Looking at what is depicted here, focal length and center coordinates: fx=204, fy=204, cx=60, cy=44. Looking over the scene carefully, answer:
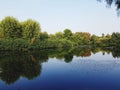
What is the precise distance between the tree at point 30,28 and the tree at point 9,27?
292cm

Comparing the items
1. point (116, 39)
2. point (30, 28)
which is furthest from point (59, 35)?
point (30, 28)

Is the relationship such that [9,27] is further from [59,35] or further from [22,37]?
[59,35]

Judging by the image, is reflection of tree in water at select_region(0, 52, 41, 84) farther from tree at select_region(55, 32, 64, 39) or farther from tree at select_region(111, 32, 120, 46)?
tree at select_region(55, 32, 64, 39)

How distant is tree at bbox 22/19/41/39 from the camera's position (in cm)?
6844

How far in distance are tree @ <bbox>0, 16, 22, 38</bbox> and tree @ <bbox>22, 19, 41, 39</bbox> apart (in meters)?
2.92

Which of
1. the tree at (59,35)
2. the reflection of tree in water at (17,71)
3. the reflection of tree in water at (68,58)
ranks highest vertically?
the tree at (59,35)

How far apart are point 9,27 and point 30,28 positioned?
8083 millimetres

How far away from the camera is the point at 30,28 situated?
6988 cm

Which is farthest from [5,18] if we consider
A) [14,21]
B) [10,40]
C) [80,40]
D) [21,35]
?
[80,40]

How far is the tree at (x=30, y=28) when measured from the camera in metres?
68.4

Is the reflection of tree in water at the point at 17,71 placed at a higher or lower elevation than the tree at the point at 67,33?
lower

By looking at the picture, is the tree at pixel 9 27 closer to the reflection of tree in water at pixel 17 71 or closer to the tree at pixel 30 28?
the tree at pixel 30 28

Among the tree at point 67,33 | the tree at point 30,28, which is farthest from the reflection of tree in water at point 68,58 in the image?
the tree at point 67,33

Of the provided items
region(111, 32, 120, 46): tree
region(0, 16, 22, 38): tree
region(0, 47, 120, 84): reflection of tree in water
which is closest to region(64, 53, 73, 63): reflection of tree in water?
region(0, 47, 120, 84): reflection of tree in water
